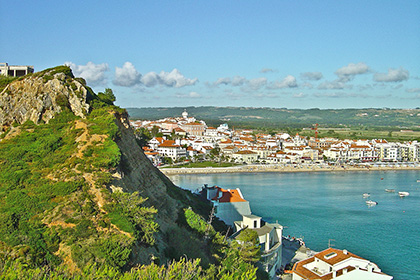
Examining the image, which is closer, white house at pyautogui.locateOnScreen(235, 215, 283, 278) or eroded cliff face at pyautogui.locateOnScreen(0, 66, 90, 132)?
eroded cliff face at pyautogui.locateOnScreen(0, 66, 90, 132)

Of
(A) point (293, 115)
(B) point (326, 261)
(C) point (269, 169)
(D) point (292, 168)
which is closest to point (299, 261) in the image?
(B) point (326, 261)

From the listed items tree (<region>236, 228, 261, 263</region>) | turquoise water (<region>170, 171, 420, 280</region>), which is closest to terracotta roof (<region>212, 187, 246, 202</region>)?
turquoise water (<region>170, 171, 420, 280</region>)

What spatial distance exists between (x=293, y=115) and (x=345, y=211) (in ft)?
533

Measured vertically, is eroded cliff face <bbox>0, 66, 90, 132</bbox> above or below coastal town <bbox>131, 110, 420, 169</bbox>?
above

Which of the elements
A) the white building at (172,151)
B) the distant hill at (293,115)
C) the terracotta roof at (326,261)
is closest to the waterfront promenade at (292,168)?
the white building at (172,151)

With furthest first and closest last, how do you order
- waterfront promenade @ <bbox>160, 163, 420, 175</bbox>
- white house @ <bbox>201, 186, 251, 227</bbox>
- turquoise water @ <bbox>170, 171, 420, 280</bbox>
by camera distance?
waterfront promenade @ <bbox>160, 163, 420, 175</bbox> → turquoise water @ <bbox>170, 171, 420, 280</bbox> → white house @ <bbox>201, 186, 251, 227</bbox>

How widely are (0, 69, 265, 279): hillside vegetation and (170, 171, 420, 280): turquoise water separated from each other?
6.89 m

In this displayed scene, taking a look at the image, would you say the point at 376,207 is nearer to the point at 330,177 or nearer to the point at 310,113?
the point at 330,177

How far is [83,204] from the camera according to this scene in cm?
764

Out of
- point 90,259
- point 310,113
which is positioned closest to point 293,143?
point 90,259

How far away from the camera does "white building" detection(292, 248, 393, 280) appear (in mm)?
10789

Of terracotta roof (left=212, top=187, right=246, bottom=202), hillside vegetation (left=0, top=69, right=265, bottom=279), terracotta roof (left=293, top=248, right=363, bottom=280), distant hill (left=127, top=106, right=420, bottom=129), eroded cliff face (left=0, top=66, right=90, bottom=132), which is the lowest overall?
terracotta roof (left=293, top=248, right=363, bottom=280)

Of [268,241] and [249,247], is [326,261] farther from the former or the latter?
[249,247]

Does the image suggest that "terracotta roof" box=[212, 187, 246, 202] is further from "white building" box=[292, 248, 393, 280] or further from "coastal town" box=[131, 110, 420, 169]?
"coastal town" box=[131, 110, 420, 169]
